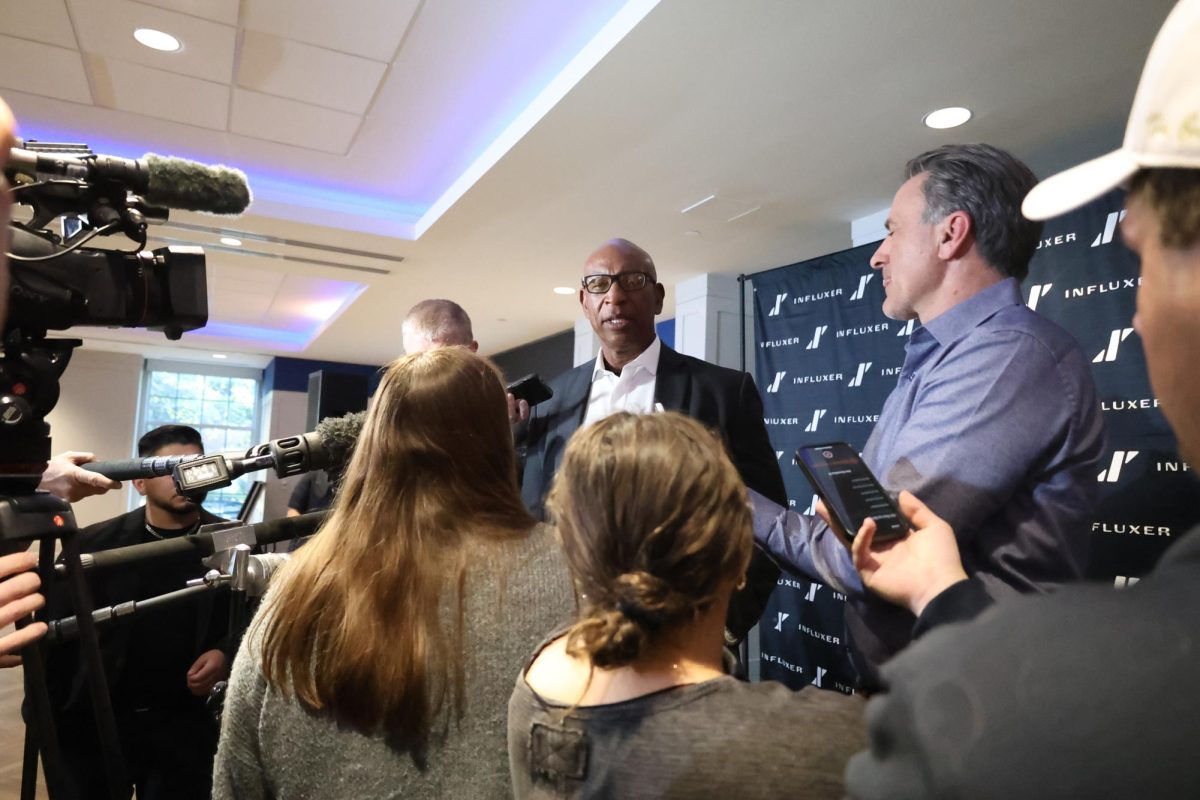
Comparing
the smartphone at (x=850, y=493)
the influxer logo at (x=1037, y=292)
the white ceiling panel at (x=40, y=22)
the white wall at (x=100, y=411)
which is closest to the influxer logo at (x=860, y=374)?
the influxer logo at (x=1037, y=292)

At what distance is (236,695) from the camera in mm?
889

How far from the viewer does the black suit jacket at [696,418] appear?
180 centimetres

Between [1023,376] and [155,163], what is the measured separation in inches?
45.9

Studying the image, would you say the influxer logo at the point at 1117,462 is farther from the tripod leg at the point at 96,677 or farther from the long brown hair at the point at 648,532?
the tripod leg at the point at 96,677

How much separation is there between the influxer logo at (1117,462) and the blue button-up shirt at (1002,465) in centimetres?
148

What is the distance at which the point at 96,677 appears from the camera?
0.93 m

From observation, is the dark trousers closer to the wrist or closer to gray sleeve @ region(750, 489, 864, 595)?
gray sleeve @ region(750, 489, 864, 595)

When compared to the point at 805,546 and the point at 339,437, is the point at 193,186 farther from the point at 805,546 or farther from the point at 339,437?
the point at 805,546

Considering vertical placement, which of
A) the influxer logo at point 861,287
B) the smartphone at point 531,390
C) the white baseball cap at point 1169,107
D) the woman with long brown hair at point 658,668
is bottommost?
the woman with long brown hair at point 658,668

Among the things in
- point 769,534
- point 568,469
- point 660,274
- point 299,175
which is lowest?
point 769,534

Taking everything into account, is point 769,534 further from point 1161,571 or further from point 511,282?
point 511,282

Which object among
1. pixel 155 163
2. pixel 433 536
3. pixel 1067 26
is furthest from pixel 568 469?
pixel 1067 26

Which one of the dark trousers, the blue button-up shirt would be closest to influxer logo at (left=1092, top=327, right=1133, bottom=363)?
the blue button-up shirt

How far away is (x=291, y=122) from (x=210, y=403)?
25.0 ft
